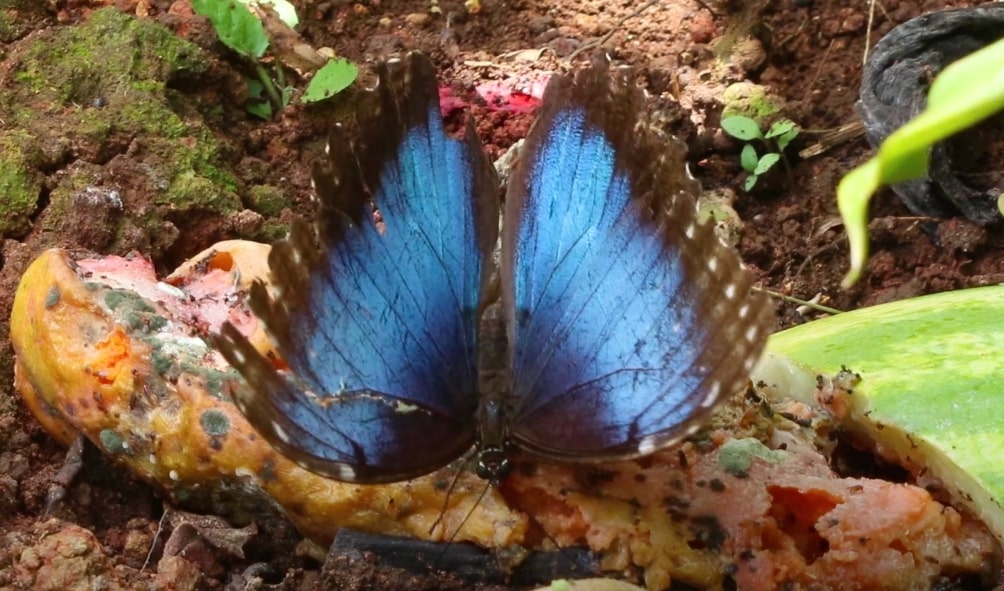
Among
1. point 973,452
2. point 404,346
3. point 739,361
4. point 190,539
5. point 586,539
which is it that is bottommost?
point 190,539

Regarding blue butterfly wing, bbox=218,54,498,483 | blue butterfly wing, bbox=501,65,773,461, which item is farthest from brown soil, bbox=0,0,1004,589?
blue butterfly wing, bbox=501,65,773,461

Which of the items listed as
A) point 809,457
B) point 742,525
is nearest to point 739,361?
point 742,525

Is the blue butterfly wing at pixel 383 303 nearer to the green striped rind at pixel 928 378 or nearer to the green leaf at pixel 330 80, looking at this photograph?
the green striped rind at pixel 928 378

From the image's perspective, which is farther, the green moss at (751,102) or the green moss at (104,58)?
the green moss at (751,102)

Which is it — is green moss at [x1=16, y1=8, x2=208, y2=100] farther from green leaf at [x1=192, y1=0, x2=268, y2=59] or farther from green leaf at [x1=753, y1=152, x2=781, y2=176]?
green leaf at [x1=753, y1=152, x2=781, y2=176]

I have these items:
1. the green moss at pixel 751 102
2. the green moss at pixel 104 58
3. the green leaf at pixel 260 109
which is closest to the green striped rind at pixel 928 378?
the green moss at pixel 751 102

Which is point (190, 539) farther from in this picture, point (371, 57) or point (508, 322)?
point (371, 57)
